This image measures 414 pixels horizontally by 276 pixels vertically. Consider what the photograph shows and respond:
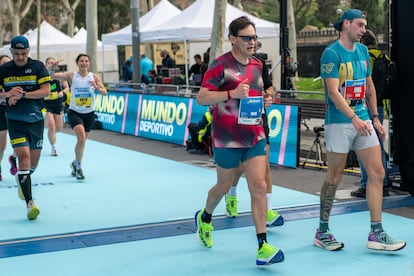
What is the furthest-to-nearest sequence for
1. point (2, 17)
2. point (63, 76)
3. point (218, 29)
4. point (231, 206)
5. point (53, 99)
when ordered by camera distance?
point (2, 17) < point (218, 29) < point (53, 99) < point (63, 76) < point (231, 206)

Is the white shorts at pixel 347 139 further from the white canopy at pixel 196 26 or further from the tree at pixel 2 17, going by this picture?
the tree at pixel 2 17

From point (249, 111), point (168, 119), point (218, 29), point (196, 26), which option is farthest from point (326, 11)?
point (249, 111)

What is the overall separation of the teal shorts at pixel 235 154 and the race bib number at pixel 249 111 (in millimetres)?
211

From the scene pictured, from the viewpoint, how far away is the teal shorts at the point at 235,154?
5.95 metres

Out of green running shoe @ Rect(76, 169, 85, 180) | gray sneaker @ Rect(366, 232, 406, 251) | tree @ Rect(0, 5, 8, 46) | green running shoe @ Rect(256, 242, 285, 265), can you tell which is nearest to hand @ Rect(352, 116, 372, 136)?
gray sneaker @ Rect(366, 232, 406, 251)

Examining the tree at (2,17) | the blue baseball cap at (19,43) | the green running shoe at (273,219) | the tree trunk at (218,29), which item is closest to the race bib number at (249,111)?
the green running shoe at (273,219)

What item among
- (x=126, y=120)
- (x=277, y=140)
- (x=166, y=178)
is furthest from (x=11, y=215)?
(x=126, y=120)

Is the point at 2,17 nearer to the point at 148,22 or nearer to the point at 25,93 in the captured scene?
the point at 148,22

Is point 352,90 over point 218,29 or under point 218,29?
under

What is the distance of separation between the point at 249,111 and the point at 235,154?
1.31ft

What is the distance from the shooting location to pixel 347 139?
618 centimetres

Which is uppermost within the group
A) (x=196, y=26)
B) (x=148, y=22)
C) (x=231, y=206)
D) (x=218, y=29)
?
(x=148, y=22)

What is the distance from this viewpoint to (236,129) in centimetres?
591

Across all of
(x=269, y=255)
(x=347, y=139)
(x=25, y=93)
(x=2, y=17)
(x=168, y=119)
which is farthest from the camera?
(x=2, y=17)
